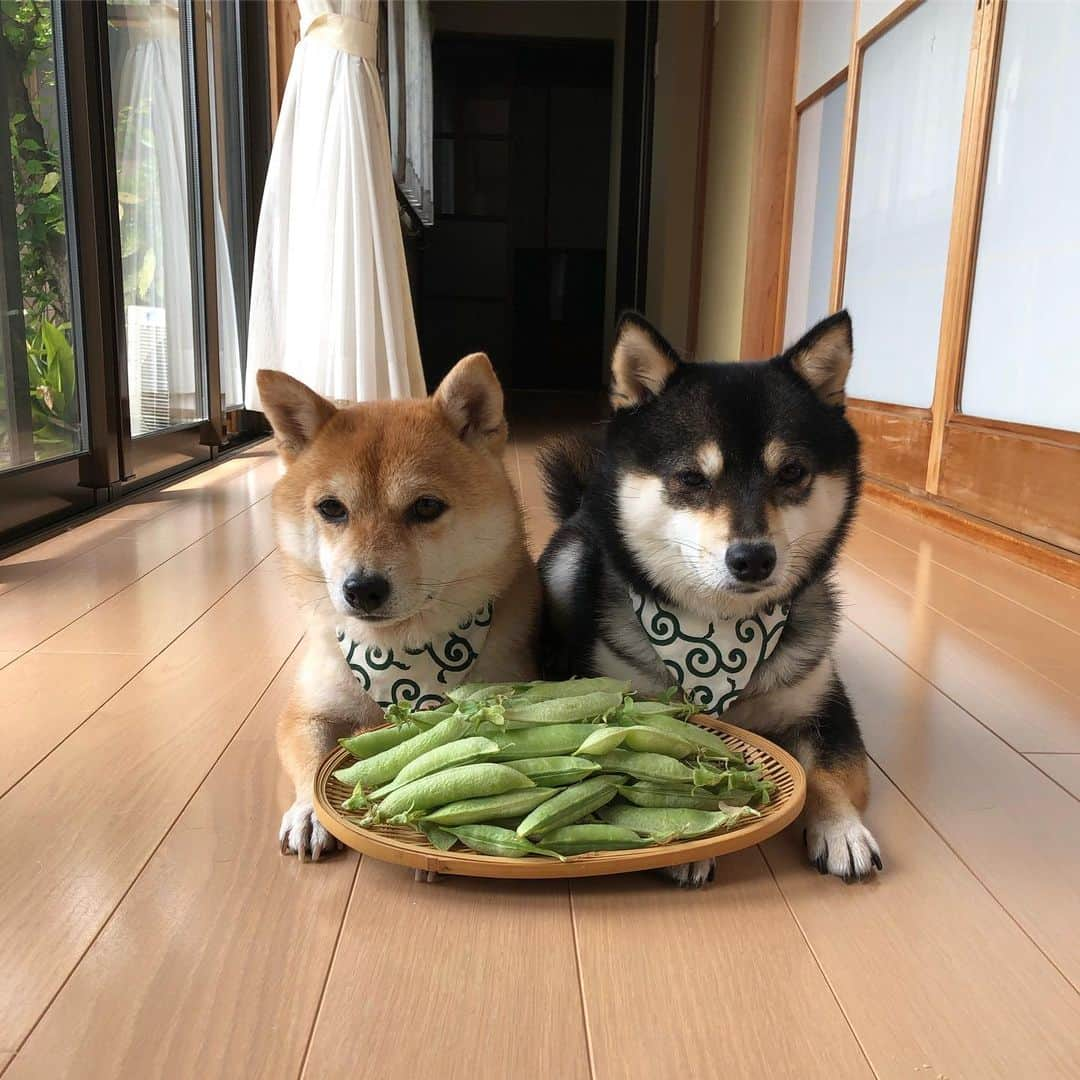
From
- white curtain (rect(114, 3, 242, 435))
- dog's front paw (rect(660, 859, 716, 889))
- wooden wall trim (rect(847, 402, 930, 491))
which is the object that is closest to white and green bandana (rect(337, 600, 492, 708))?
dog's front paw (rect(660, 859, 716, 889))

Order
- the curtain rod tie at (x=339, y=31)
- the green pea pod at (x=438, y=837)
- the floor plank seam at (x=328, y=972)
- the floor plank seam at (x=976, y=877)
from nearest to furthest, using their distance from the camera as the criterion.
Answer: the floor plank seam at (x=328, y=972)
the floor plank seam at (x=976, y=877)
the green pea pod at (x=438, y=837)
the curtain rod tie at (x=339, y=31)

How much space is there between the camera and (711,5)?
6.74 meters

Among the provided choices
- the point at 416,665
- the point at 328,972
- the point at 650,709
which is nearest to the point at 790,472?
the point at 650,709

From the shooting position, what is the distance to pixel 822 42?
4.64 meters

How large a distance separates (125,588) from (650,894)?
174cm

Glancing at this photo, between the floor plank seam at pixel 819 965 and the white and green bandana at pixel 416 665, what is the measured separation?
50 centimetres

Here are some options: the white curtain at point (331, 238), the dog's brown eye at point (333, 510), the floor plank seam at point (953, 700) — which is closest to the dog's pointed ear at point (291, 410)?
the dog's brown eye at point (333, 510)

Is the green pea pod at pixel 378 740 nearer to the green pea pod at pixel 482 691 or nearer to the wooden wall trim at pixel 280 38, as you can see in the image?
the green pea pod at pixel 482 691

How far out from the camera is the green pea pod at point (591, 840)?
42.1 inches

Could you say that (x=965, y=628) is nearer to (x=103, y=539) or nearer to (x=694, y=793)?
(x=694, y=793)

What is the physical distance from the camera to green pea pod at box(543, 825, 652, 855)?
3.51 feet

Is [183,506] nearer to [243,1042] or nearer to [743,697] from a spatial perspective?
[743,697]

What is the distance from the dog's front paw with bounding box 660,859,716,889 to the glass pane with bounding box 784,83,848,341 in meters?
3.91

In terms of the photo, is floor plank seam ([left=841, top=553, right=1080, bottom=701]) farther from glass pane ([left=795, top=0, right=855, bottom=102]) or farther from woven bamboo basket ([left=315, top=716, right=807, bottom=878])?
glass pane ([left=795, top=0, right=855, bottom=102])
